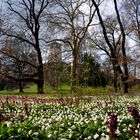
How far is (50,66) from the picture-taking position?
44.7 m

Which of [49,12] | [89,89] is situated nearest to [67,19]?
[49,12]

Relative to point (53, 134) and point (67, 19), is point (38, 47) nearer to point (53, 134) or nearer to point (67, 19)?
point (67, 19)

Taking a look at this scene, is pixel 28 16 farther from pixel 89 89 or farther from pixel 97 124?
pixel 97 124

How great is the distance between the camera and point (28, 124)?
26.3 feet

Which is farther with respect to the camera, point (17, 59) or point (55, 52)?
point (17, 59)

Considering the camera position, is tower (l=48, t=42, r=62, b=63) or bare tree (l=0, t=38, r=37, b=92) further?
bare tree (l=0, t=38, r=37, b=92)

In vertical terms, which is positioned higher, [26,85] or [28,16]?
[28,16]

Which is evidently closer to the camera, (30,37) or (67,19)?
(67,19)

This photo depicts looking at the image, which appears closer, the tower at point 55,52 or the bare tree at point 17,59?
the tower at point 55,52

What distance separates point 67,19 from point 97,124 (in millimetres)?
35995

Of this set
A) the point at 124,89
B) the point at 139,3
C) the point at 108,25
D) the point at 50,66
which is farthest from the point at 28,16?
the point at 124,89

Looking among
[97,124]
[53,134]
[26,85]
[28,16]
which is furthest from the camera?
[26,85]

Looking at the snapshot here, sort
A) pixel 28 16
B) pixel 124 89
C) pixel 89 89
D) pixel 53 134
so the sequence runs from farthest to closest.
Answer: pixel 28 16
pixel 124 89
pixel 89 89
pixel 53 134

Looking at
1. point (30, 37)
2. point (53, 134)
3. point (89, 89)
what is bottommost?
point (53, 134)
